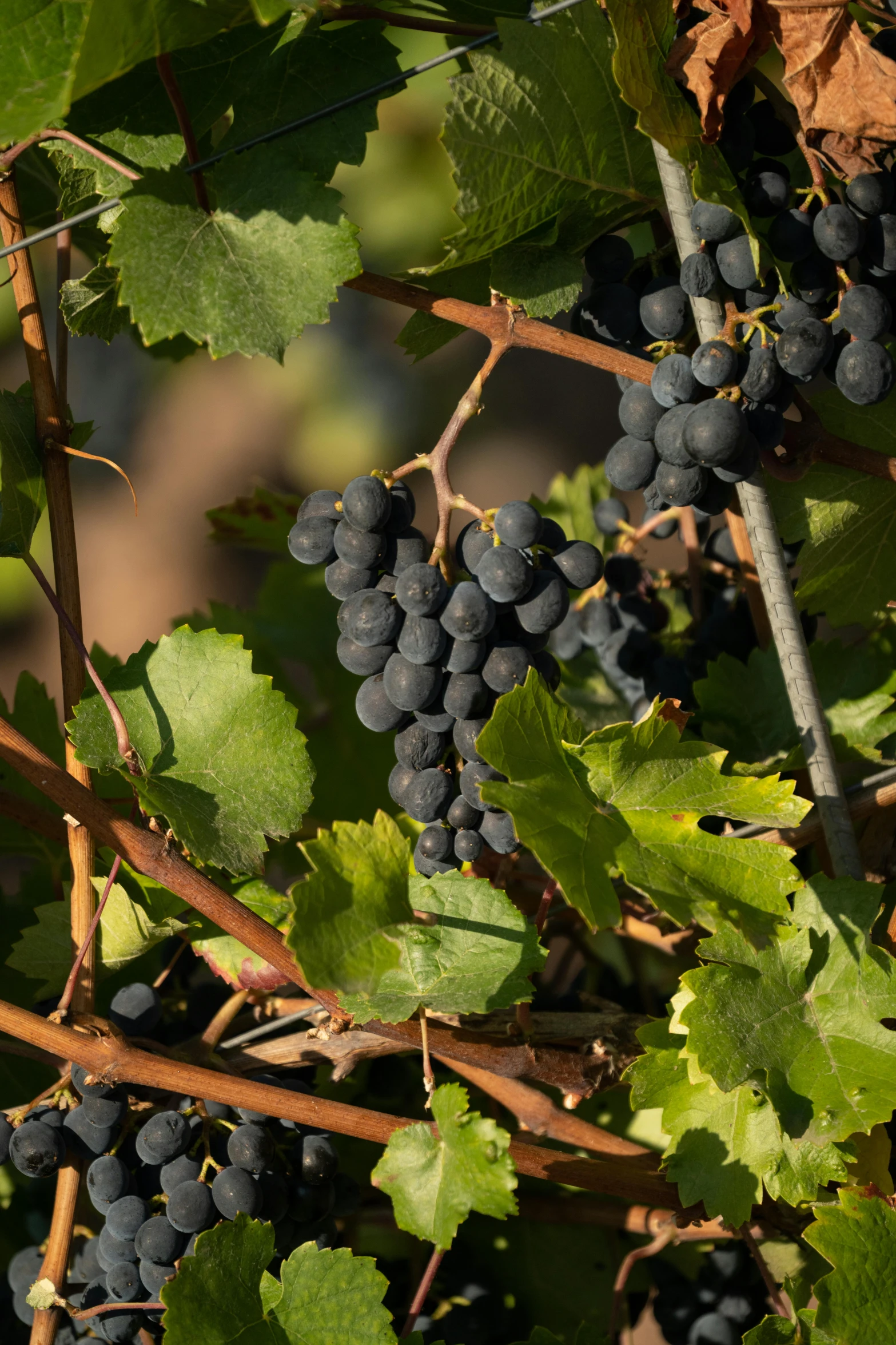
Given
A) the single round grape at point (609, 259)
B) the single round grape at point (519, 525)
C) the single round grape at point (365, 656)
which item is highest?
the single round grape at point (609, 259)

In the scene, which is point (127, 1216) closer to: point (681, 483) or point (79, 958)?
point (79, 958)

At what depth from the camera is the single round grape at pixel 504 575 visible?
2.24ft

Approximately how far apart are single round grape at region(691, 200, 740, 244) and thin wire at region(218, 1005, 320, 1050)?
0.59 m

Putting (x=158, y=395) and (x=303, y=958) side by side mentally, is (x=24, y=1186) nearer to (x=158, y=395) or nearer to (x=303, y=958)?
(x=303, y=958)

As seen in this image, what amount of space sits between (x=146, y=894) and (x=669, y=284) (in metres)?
0.56

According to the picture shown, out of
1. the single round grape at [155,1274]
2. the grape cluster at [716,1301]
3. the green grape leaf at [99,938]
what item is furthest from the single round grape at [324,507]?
the grape cluster at [716,1301]

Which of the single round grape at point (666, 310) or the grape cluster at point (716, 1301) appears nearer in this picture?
the single round grape at point (666, 310)

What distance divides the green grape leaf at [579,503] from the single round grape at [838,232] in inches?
21.8

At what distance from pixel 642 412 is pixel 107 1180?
2.11 feet

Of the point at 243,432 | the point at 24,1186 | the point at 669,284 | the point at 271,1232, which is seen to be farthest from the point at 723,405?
the point at 243,432

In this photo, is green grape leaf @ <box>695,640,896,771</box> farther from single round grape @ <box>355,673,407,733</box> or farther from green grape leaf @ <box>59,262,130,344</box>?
green grape leaf @ <box>59,262,130,344</box>

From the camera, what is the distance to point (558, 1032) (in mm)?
798

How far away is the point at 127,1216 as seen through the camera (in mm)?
745

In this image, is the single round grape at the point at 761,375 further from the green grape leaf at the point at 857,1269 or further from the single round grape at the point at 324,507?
the green grape leaf at the point at 857,1269
